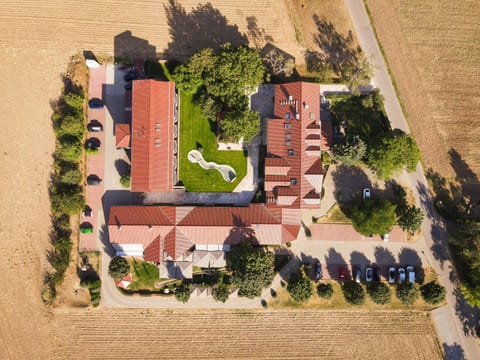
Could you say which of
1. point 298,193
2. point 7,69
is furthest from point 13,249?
point 298,193

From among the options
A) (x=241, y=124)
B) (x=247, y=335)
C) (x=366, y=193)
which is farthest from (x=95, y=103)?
(x=366, y=193)

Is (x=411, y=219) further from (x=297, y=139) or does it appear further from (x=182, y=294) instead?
(x=182, y=294)

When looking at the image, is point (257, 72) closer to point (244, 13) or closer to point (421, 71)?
point (244, 13)

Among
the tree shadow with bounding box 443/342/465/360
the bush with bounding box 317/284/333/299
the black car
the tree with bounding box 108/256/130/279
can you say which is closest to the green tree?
the tree with bounding box 108/256/130/279

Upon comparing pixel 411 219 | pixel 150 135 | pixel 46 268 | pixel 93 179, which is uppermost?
pixel 150 135

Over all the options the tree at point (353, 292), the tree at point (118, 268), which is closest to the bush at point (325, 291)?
the tree at point (353, 292)

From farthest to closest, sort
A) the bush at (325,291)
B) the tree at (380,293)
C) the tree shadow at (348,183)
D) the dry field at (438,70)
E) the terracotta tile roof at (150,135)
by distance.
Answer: the dry field at (438,70) < the tree shadow at (348,183) < the bush at (325,291) < the tree at (380,293) < the terracotta tile roof at (150,135)

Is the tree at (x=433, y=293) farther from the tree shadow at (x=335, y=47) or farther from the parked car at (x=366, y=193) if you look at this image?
the tree shadow at (x=335, y=47)
